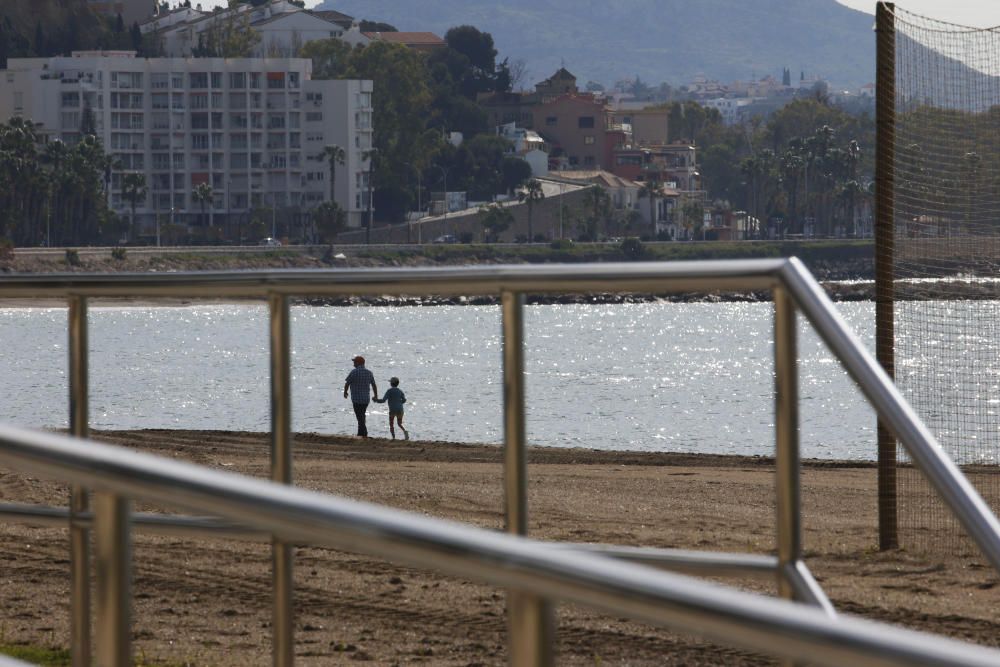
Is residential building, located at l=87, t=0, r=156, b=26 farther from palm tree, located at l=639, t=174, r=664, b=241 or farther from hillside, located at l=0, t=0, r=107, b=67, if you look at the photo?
palm tree, located at l=639, t=174, r=664, b=241

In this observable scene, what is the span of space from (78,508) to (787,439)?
5.10 feet

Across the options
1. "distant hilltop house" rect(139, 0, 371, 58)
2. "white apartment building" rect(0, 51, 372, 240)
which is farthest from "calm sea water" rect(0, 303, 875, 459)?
"distant hilltop house" rect(139, 0, 371, 58)

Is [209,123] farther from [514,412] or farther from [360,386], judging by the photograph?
[514,412]

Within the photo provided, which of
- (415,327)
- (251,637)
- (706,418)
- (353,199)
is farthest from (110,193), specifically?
(251,637)

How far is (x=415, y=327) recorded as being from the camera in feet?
341

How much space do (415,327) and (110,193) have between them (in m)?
26.3

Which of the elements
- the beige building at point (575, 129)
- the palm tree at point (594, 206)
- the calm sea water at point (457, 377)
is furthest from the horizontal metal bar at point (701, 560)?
the beige building at point (575, 129)

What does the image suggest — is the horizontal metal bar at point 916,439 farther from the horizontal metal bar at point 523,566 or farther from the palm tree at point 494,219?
the palm tree at point 494,219

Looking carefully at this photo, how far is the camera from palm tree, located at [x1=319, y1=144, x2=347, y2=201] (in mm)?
123550

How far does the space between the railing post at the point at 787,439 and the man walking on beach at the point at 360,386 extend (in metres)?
16.1

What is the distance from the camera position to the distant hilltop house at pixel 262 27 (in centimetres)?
13825

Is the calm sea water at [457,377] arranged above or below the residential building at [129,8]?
below

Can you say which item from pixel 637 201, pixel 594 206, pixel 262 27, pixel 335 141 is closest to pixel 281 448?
pixel 335 141

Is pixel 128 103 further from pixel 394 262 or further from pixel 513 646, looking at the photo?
pixel 513 646
